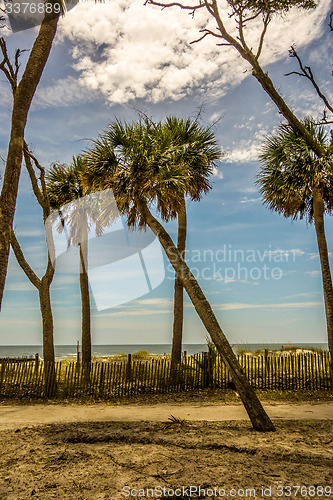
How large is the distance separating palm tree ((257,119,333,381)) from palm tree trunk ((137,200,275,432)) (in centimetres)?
694

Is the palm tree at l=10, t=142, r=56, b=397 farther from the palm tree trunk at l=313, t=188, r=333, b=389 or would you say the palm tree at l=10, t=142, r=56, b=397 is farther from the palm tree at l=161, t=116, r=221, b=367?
the palm tree trunk at l=313, t=188, r=333, b=389

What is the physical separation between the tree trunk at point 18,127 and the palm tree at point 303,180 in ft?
29.1

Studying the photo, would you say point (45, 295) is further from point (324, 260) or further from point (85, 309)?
point (324, 260)

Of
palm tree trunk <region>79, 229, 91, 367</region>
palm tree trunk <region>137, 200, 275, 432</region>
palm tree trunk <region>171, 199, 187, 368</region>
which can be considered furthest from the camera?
palm tree trunk <region>79, 229, 91, 367</region>

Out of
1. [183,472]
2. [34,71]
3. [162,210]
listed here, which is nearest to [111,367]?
[162,210]

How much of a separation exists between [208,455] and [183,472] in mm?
781

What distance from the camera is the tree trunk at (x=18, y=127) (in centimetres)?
573

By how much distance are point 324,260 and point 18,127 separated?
11.2 metres

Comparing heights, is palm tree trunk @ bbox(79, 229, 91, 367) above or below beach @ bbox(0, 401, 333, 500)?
above

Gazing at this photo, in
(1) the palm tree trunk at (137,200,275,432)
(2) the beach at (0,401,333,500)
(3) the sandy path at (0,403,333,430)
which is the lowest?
(3) the sandy path at (0,403,333,430)

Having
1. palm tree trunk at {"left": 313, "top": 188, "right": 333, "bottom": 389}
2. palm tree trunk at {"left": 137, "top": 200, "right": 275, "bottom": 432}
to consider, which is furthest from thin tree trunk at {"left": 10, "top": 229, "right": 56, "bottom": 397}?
palm tree trunk at {"left": 313, "top": 188, "right": 333, "bottom": 389}

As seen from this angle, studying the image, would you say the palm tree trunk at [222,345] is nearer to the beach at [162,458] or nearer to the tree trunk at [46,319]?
the beach at [162,458]

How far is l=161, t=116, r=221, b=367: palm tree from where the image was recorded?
38.2ft

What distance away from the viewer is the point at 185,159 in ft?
39.7
